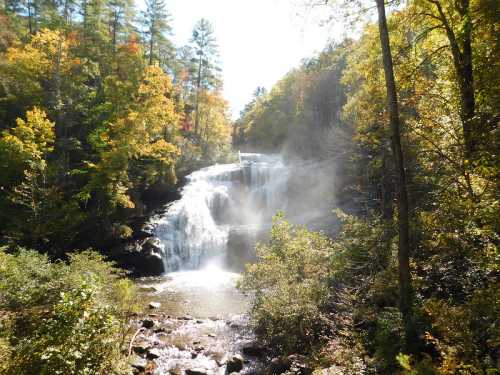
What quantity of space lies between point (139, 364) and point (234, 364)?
2.44m

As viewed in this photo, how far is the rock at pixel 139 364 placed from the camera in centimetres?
774

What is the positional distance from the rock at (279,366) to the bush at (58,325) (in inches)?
141

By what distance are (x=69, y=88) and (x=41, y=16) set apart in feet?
51.4

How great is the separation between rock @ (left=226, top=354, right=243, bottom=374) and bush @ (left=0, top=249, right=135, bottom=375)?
2790mm

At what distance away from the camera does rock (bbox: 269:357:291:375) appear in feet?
24.5

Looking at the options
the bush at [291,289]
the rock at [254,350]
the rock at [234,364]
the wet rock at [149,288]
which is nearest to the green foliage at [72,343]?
the rock at [234,364]

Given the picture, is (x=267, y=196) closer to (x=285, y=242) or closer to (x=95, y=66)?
(x=285, y=242)

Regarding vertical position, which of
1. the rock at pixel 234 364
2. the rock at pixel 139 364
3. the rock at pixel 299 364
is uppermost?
the rock at pixel 299 364

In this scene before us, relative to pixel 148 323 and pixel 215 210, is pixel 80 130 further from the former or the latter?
pixel 148 323

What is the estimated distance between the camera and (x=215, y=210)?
24641 millimetres

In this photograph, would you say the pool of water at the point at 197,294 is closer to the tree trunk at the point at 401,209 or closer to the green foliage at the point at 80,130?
the green foliage at the point at 80,130

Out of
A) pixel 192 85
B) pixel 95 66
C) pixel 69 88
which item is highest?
pixel 192 85

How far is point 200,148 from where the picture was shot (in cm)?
3169

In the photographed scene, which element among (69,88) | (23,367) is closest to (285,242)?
(23,367)
